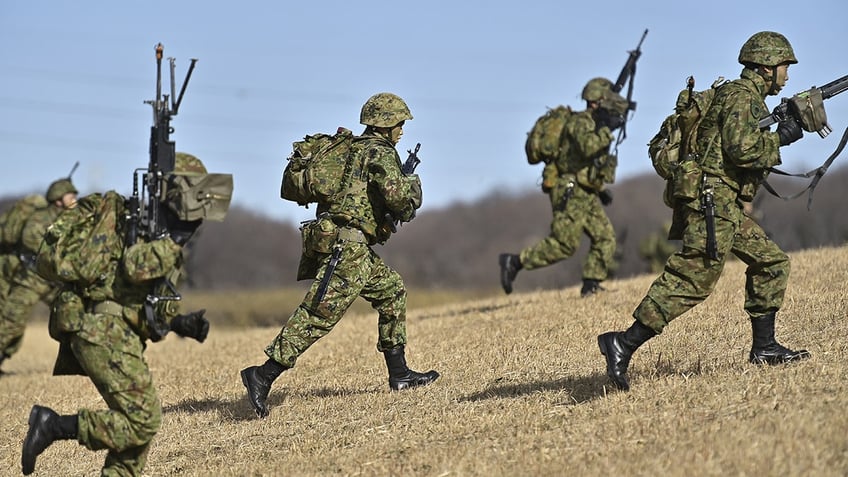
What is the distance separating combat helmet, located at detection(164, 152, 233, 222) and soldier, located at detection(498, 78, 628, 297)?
745 centimetres

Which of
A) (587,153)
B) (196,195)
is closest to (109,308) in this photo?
(196,195)

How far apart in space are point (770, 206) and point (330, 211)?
5055cm

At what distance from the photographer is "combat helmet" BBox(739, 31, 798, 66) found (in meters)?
8.19

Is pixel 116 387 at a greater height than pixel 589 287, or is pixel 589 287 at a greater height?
pixel 589 287

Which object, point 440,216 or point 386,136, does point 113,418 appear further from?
point 440,216

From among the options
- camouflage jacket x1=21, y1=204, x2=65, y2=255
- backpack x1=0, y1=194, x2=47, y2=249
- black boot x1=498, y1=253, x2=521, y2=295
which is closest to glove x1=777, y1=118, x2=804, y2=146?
black boot x1=498, y1=253, x2=521, y2=295

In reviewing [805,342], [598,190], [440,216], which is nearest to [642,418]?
[805,342]

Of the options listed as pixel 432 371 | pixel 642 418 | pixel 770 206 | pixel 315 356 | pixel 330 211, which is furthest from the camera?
pixel 770 206

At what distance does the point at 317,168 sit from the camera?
9.08 metres

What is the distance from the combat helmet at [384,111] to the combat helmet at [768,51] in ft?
8.50

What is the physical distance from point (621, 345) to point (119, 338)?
329cm

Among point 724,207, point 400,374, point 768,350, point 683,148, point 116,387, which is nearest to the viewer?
point 116,387

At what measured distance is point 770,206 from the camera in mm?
56688

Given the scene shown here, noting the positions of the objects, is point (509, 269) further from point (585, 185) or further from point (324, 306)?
point (324, 306)
